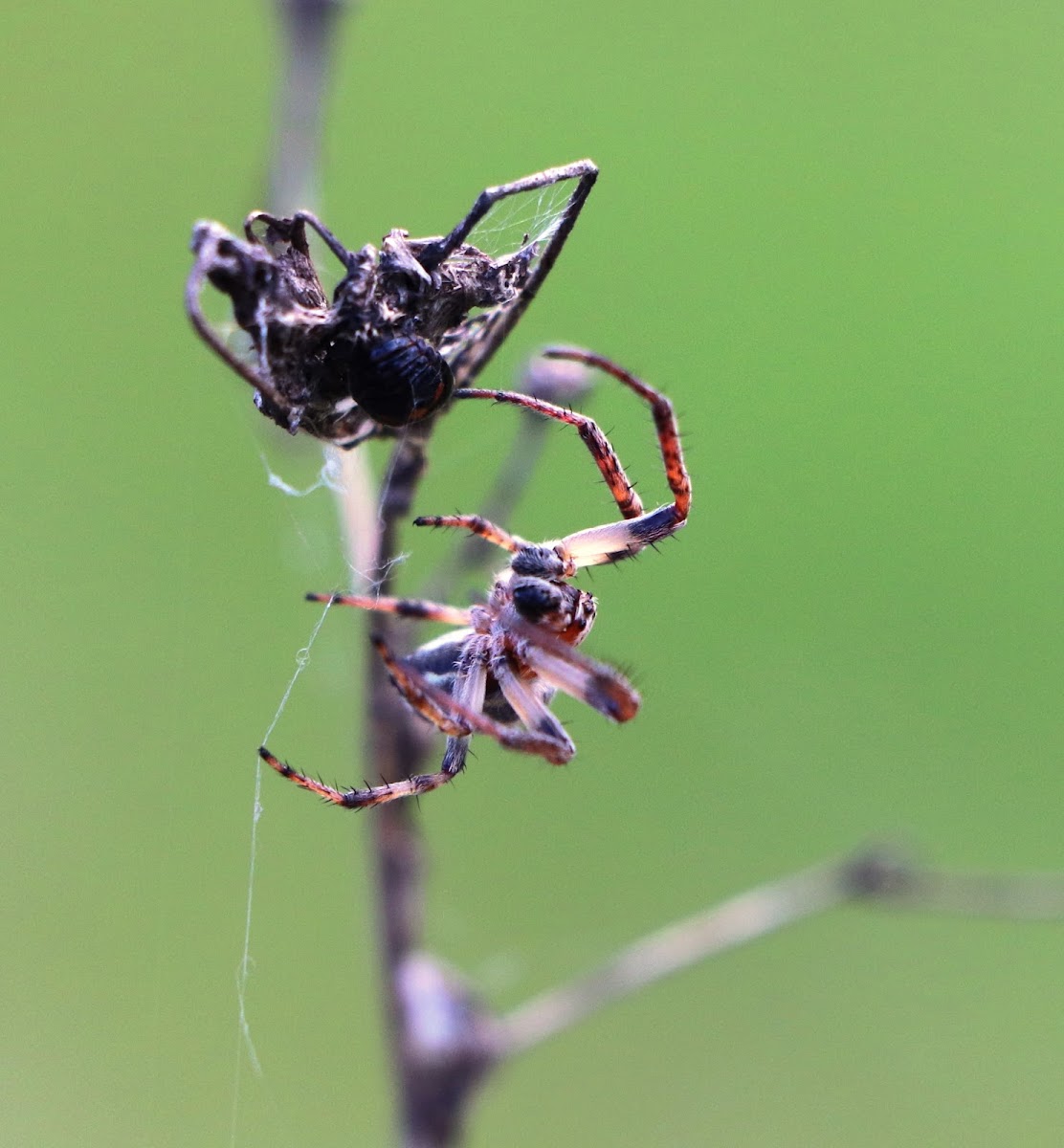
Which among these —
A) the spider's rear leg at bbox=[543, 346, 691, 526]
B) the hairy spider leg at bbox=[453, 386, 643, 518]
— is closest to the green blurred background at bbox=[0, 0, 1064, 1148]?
the hairy spider leg at bbox=[453, 386, 643, 518]

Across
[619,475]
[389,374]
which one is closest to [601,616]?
[619,475]

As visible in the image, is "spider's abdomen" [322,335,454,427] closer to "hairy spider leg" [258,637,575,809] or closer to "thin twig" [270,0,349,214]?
"hairy spider leg" [258,637,575,809]

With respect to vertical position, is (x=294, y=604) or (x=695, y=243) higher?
(x=695, y=243)

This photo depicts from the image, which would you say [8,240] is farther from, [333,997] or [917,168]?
[917,168]

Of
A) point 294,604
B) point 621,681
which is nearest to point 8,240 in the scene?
point 294,604

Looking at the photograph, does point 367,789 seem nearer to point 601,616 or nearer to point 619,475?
point 619,475
